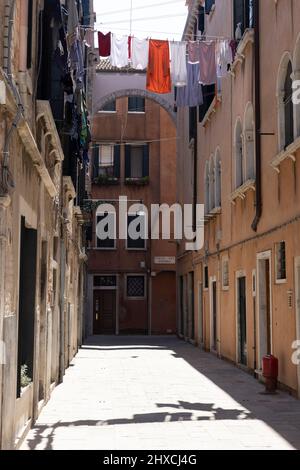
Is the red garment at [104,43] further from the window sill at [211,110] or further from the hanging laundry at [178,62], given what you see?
the window sill at [211,110]

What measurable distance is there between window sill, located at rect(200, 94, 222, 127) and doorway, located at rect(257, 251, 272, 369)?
21.5 ft

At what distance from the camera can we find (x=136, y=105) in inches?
1313

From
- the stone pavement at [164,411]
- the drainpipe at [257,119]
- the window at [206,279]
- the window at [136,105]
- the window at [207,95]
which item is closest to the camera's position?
the stone pavement at [164,411]

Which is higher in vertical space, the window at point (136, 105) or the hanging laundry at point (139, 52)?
the window at point (136, 105)

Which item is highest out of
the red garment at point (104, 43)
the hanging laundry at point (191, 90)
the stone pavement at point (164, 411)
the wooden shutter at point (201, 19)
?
the wooden shutter at point (201, 19)

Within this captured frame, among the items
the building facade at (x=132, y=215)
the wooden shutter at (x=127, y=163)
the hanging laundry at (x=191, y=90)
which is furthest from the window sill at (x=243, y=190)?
the wooden shutter at (x=127, y=163)

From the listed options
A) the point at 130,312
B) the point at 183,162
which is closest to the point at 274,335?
the point at 183,162

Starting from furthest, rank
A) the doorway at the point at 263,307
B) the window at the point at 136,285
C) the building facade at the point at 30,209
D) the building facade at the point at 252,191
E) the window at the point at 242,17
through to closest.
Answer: the window at the point at 136,285 < the window at the point at 242,17 < the doorway at the point at 263,307 < the building facade at the point at 252,191 < the building facade at the point at 30,209

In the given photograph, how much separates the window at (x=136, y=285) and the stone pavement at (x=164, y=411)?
1500cm

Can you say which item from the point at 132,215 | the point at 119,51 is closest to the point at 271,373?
the point at 119,51

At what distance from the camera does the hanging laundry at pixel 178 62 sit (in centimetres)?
1591

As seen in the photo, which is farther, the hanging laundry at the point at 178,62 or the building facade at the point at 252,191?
the hanging laundry at the point at 178,62

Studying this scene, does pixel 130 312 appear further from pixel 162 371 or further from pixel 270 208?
pixel 270 208

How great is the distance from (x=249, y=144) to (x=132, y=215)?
1764cm
